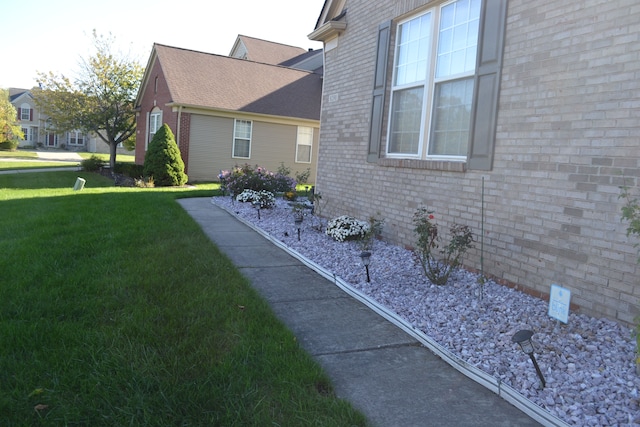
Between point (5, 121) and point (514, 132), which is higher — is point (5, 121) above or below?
above

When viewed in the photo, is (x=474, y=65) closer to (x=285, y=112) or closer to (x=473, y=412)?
(x=473, y=412)

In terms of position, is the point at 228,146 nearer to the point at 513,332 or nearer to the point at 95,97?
the point at 95,97

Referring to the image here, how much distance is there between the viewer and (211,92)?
1955cm

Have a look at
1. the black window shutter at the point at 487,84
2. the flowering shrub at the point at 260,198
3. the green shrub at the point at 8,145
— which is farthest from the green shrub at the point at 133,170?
the green shrub at the point at 8,145

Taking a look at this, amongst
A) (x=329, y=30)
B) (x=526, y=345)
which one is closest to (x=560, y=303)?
(x=526, y=345)

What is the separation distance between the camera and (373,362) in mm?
3490

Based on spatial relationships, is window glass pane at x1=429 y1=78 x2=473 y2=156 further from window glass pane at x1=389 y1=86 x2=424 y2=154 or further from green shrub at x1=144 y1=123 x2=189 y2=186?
green shrub at x1=144 y1=123 x2=189 y2=186

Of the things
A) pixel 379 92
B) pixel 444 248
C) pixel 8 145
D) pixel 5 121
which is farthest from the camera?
pixel 8 145

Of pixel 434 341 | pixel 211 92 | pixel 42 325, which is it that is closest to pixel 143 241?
pixel 42 325

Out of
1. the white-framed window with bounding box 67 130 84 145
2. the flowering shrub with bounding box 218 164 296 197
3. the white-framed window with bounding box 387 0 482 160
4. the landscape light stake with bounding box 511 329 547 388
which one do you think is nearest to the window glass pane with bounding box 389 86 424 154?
the white-framed window with bounding box 387 0 482 160

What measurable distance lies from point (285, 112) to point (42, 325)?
17.7 metres

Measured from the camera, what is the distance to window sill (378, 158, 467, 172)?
18.6 feet

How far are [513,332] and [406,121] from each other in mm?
3869

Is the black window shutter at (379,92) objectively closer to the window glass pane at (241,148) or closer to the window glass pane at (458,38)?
the window glass pane at (458,38)
